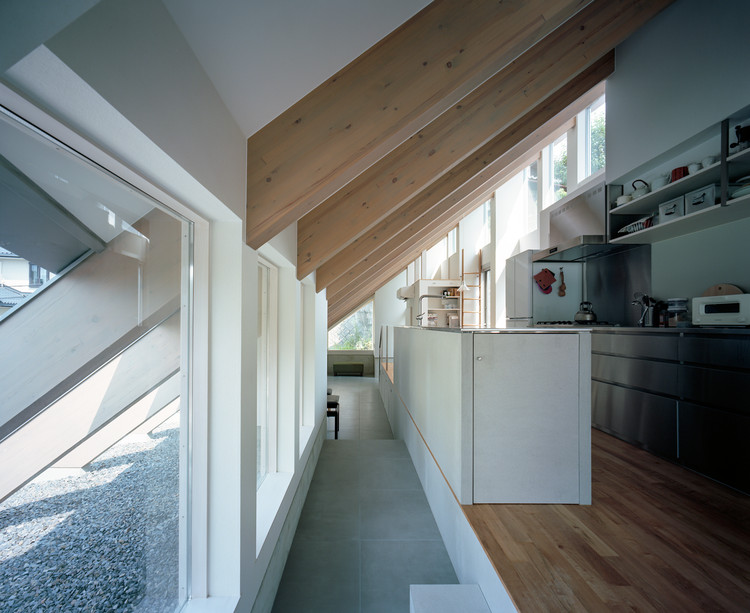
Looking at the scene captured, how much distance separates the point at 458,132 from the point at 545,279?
3598 millimetres

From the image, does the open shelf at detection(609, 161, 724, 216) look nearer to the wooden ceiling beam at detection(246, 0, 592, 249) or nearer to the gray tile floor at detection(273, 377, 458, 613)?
the wooden ceiling beam at detection(246, 0, 592, 249)

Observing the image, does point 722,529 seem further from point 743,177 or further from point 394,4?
point 394,4

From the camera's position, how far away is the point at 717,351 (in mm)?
2695

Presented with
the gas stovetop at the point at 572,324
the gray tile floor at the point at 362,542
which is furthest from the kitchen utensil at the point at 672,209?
the gray tile floor at the point at 362,542

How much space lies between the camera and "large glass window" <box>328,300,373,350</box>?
17516mm

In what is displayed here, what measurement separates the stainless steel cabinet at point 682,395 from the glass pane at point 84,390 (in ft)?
10.8

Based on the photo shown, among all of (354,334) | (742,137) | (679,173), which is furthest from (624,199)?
(354,334)

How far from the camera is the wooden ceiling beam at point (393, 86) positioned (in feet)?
5.09

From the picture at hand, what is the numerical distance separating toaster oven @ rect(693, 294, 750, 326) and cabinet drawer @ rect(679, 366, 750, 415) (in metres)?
0.39

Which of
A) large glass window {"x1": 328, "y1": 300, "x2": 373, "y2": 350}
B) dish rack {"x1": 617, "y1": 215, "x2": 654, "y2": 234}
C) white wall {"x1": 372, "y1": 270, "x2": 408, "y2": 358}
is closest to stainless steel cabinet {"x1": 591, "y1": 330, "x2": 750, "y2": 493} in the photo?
dish rack {"x1": 617, "y1": 215, "x2": 654, "y2": 234}

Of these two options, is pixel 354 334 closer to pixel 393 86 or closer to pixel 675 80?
pixel 675 80

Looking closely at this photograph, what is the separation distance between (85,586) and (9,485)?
0.50 metres

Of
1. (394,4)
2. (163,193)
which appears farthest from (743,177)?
(163,193)

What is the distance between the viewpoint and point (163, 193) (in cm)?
134
